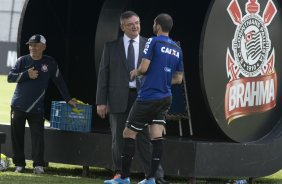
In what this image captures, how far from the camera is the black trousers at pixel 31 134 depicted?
39.4 feet

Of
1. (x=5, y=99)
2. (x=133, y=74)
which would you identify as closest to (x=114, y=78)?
(x=133, y=74)

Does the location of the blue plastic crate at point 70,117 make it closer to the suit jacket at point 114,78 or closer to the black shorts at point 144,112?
the suit jacket at point 114,78

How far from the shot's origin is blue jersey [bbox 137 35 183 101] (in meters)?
10.3

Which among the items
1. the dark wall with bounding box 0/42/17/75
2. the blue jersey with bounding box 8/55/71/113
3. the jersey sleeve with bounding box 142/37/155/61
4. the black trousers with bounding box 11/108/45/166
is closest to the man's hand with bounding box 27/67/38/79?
the blue jersey with bounding box 8/55/71/113

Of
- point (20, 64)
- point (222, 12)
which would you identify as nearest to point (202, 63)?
point (222, 12)

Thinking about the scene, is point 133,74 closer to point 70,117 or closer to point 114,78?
point 114,78

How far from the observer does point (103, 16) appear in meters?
12.4

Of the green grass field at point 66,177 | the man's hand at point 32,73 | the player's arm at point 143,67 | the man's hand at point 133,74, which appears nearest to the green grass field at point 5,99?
the green grass field at point 66,177

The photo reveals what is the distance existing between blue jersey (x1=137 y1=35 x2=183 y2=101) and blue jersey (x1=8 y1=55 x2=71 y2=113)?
203 cm

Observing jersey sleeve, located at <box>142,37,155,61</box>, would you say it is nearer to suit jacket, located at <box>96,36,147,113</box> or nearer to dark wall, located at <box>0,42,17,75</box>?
suit jacket, located at <box>96,36,147,113</box>

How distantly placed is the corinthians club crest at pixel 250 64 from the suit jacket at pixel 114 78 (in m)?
1.26

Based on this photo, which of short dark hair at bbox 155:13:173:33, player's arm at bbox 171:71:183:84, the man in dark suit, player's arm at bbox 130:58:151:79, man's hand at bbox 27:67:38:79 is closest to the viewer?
player's arm at bbox 130:58:151:79

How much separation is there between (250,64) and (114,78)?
1.93 metres

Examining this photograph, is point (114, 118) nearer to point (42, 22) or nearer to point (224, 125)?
point (224, 125)
